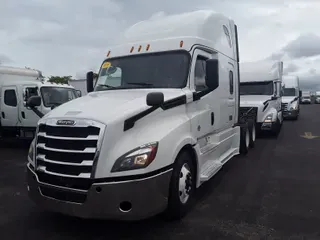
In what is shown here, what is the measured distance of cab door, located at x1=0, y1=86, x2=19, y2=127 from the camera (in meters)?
11.5

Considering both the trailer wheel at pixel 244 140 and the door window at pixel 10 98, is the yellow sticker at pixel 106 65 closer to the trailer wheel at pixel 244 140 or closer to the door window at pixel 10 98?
the trailer wheel at pixel 244 140

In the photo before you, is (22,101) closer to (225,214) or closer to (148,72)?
(148,72)

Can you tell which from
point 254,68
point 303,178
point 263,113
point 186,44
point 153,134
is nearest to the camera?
point 153,134

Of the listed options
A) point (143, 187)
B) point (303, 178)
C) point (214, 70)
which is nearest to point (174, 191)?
point (143, 187)

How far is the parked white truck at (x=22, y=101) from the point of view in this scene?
35.9 ft

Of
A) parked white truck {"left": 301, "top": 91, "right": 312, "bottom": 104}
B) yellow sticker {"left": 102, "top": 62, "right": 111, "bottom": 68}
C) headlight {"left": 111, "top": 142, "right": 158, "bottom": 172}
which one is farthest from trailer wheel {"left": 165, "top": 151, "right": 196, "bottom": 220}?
parked white truck {"left": 301, "top": 91, "right": 312, "bottom": 104}

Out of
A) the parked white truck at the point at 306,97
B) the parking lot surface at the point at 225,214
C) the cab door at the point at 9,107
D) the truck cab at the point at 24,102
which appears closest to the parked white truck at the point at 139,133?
the parking lot surface at the point at 225,214

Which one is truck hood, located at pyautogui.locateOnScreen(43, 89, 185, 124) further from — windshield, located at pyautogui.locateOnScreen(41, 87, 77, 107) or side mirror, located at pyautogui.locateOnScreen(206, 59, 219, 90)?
windshield, located at pyautogui.locateOnScreen(41, 87, 77, 107)

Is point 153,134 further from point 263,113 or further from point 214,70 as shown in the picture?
point 263,113

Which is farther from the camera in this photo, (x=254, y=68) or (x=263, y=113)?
(x=254, y=68)

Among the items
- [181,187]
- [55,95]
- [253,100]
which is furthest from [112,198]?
[253,100]

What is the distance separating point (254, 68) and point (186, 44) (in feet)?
28.0

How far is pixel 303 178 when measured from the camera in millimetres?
6664

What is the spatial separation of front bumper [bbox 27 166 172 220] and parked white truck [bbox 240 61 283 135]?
27.9 ft
